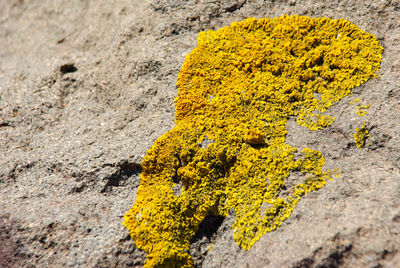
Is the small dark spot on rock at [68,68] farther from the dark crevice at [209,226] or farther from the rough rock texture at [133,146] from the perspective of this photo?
the dark crevice at [209,226]

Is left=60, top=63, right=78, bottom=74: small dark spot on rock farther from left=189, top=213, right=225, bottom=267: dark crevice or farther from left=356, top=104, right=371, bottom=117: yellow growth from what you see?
left=356, top=104, right=371, bottom=117: yellow growth

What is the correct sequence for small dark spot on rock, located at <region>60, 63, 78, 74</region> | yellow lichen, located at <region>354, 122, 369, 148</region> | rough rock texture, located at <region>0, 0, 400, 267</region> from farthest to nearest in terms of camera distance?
small dark spot on rock, located at <region>60, 63, 78, 74</region>
yellow lichen, located at <region>354, 122, 369, 148</region>
rough rock texture, located at <region>0, 0, 400, 267</region>

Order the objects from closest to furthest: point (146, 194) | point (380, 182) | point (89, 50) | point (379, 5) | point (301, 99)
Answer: point (380, 182) < point (146, 194) < point (301, 99) < point (379, 5) < point (89, 50)

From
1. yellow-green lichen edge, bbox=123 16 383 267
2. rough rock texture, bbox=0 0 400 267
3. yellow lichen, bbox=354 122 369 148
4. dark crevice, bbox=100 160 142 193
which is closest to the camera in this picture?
rough rock texture, bbox=0 0 400 267

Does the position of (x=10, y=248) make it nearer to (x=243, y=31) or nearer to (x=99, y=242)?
(x=99, y=242)

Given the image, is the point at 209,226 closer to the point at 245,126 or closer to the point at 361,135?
the point at 245,126

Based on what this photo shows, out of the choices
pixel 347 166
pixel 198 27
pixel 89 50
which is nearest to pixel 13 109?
pixel 89 50

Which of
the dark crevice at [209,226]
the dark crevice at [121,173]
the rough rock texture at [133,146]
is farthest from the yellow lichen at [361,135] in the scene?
the dark crevice at [121,173]

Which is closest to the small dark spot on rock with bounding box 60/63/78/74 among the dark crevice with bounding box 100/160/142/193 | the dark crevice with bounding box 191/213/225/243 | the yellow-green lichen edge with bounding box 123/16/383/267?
the yellow-green lichen edge with bounding box 123/16/383/267
